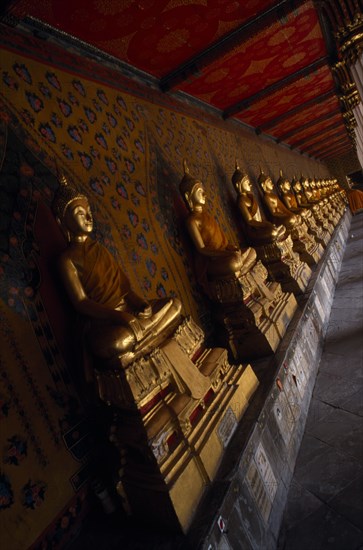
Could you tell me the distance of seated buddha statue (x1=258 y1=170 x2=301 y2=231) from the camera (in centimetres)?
492

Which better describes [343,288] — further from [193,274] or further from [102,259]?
[102,259]

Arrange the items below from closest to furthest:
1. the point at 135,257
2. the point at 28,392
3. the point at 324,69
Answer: the point at 28,392 → the point at 135,257 → the point at 324,69

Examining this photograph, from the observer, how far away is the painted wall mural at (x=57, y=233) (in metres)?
1.51

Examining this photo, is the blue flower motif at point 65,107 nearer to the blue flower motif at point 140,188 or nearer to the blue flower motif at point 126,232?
the blue flower motif at point 140,188

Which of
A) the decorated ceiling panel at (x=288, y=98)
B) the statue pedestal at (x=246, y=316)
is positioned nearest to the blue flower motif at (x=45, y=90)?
the statue pedestal at (x=246, y=316)

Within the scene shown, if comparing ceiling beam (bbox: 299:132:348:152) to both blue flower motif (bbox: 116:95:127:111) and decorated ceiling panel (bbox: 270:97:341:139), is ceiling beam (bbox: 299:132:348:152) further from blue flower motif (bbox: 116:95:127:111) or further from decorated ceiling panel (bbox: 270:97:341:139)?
blue flower motif (bbox: 116:95:127:111)

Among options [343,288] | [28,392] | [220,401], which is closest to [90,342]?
[28,392]

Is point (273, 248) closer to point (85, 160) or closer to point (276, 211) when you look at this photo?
point (276, 211)

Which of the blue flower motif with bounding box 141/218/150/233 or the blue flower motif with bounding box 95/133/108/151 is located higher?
the blue flower motif with bounding box 95/133/108/151

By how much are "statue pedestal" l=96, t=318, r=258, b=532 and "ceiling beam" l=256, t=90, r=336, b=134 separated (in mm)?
7182

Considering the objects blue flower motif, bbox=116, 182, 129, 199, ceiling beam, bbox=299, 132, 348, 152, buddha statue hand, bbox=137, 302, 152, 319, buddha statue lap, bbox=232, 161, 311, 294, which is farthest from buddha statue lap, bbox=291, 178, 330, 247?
ceiling beam, bbox=299, 132, 348, 152

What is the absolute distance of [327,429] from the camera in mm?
2281

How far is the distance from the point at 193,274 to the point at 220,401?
1545 mm

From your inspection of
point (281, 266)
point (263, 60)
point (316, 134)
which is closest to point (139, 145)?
point (281, 266)
